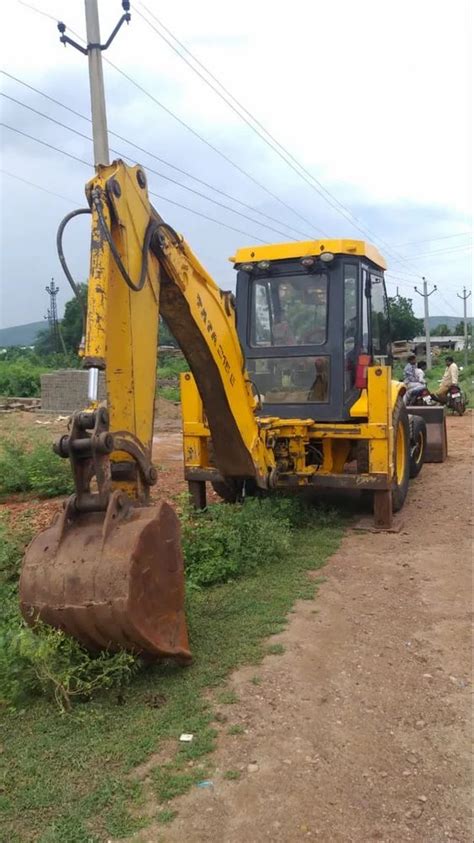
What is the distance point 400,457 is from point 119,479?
4.85m

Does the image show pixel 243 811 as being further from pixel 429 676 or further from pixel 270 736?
pixel 429 676

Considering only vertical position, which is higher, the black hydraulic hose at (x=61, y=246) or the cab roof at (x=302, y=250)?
the cab roof at (x=302, y=250)

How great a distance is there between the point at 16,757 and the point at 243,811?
3.28 feet

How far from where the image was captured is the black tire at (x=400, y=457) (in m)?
7.13

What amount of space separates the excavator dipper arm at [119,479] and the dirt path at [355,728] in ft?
2.16

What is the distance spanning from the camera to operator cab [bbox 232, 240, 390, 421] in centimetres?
647

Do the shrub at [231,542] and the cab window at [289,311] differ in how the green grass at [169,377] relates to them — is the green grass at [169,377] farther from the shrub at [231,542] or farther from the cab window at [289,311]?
the shrub at [231,542]

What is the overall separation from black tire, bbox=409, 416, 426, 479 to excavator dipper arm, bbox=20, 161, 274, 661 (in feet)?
17.9

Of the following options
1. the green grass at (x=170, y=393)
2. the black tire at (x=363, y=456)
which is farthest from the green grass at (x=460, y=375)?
the black tire at (x=363, y=456)

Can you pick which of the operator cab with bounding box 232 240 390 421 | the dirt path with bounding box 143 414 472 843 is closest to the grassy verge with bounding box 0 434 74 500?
the operator cab with bounding box 232 240 390 421

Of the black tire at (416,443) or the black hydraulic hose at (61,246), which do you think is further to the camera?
the black tire at (416,443)

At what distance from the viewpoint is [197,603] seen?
4562 mm

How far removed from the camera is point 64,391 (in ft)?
64.2

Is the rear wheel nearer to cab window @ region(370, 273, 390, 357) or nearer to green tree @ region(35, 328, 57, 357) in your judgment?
cab window @ region(370, 273, 390, 357)
